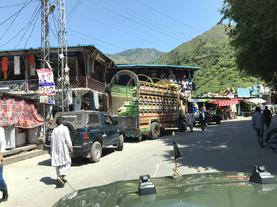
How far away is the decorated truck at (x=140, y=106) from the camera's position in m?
24.1

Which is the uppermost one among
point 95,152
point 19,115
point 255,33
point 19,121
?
point 255,33

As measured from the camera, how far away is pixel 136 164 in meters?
15.0

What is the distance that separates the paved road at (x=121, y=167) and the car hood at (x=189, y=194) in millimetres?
6364

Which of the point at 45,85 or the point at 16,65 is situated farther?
the point at 16,65

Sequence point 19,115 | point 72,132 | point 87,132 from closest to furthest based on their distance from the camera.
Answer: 1. point 72,132
2. point 87,132
3. point 19,115

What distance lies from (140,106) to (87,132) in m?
9.04

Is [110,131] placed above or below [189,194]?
above

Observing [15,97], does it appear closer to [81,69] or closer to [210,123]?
[81,69]

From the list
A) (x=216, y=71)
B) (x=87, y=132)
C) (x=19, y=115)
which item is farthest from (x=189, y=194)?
(x=216, y=71)

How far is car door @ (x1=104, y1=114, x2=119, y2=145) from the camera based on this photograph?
17625 millimetres

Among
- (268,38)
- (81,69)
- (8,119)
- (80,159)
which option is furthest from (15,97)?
(81,69)

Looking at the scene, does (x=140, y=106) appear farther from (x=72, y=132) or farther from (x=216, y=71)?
(x=216, y=71)

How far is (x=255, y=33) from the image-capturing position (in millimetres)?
17594

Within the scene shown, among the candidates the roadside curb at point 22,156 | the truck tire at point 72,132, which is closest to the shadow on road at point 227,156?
the truck tire at point 72,132
